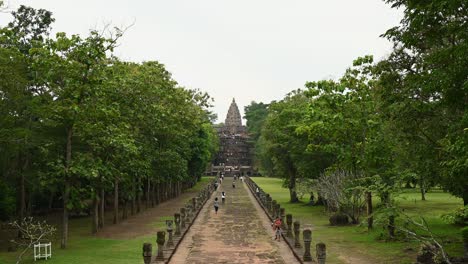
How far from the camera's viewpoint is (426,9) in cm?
1224

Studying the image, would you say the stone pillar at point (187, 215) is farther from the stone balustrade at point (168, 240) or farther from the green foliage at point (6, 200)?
the green foliage at point (6, 200)

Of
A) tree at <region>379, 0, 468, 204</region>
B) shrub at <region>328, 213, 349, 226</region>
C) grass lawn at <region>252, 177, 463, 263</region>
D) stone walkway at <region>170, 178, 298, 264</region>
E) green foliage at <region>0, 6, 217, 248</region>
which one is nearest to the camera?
tree at <region>379, 0, 468, 204</region>

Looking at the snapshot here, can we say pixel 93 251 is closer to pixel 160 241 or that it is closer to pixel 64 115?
pixel 160 241

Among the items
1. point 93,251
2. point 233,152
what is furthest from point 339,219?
point 233,152

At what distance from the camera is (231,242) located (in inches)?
834

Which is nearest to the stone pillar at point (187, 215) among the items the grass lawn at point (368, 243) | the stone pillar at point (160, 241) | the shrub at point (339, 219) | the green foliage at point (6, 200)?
the grass lawn at point (368, 243)

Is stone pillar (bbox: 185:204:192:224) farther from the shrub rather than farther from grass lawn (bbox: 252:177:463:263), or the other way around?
the shrub

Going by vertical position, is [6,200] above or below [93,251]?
above

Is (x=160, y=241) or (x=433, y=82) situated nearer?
(x=433, y=82)

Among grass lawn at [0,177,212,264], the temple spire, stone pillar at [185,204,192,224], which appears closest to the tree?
grass lawn at [0,177,212,264]

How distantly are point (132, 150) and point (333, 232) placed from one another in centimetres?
1144

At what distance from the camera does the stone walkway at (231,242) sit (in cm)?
1764

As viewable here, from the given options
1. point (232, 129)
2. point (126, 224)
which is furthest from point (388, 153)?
point (232, 129)

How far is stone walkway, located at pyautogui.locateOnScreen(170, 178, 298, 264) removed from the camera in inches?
695
